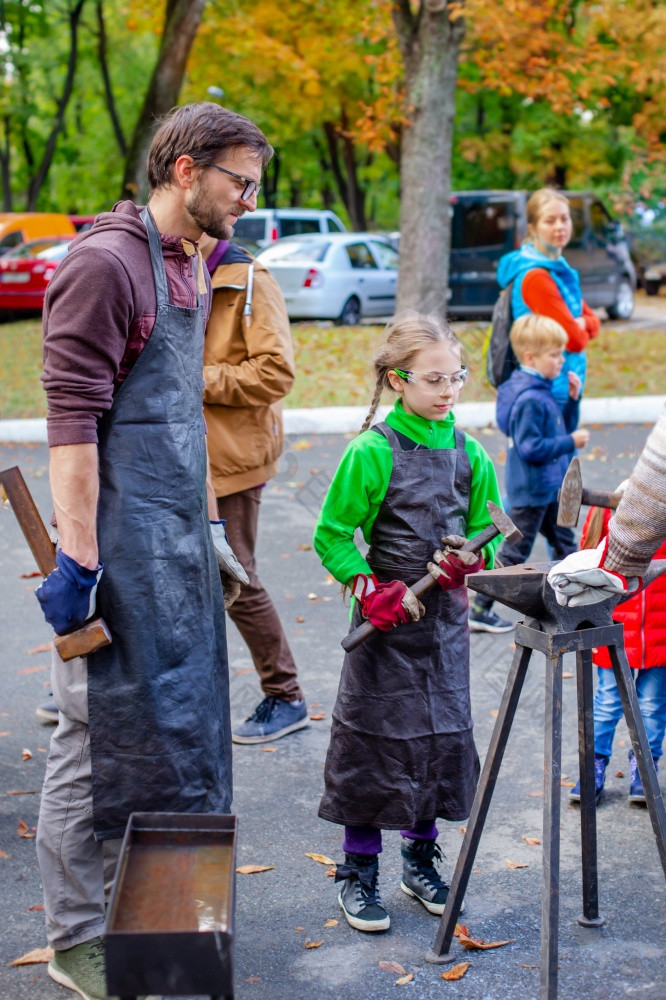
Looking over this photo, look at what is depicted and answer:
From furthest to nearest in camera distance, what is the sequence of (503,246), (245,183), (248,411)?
1. (503,246)
2. (248,411)
3. (245,183)

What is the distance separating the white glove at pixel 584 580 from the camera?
8.74 feet

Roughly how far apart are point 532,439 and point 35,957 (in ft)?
10.7

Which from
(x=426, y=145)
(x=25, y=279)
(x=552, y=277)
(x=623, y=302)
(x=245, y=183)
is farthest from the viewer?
(x=623, y=302)

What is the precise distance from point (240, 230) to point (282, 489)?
15.6m

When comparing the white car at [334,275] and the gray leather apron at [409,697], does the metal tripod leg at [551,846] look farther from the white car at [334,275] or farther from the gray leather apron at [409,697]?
the white car at [334,275]

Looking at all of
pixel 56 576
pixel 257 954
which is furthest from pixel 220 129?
pixel 257 954

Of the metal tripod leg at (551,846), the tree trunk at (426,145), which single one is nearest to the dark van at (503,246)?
the tree trunk at (426,145)

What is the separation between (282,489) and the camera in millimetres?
8906

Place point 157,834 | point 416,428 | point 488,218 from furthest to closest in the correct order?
point 488,218
point 416,428
point 157,834

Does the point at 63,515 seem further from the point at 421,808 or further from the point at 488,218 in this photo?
the point at 488,218

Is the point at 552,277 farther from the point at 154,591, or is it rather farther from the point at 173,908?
the point at 173,908

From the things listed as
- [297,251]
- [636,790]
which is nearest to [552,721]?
[636,790]

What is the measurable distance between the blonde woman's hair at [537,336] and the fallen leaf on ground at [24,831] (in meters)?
3.07

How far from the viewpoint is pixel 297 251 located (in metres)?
19.0
